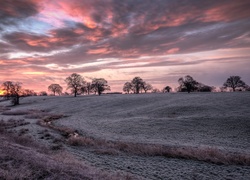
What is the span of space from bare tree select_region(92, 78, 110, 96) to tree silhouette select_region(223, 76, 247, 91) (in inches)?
2324

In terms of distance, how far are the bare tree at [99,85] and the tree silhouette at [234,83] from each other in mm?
59032

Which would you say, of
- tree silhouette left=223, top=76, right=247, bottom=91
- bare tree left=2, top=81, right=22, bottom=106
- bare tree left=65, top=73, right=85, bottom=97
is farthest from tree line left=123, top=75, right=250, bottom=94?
bare tree left=2, top=81, right=22, bottom=106

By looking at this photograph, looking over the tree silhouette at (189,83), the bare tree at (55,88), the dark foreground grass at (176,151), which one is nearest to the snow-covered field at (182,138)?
the dark foreground grass at (176,151)

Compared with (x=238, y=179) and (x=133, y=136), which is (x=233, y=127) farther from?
(x=238, y=179)

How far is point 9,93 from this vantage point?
101438 mm

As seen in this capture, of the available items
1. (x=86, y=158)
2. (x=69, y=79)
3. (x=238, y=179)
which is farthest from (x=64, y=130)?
(x=69, y=79)

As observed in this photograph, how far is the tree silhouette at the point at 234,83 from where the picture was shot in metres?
102

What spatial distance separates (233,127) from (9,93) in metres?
98.8

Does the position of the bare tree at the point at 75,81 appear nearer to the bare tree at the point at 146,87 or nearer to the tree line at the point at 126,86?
the tree line at the point at 126,86

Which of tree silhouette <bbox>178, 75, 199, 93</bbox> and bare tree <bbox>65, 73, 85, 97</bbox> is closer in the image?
tree silhouette <bbox>178, 75, 199, 93</bbox>

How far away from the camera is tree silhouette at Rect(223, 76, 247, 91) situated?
102188 mm

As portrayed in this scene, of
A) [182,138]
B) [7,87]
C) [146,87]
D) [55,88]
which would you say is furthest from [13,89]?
[182,138]

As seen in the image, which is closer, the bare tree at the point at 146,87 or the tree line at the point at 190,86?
the tree line at the point at 190,86

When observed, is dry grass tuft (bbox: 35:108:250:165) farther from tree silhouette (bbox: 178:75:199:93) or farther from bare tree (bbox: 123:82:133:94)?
bare tree (bbox: 123:82:133:94)
